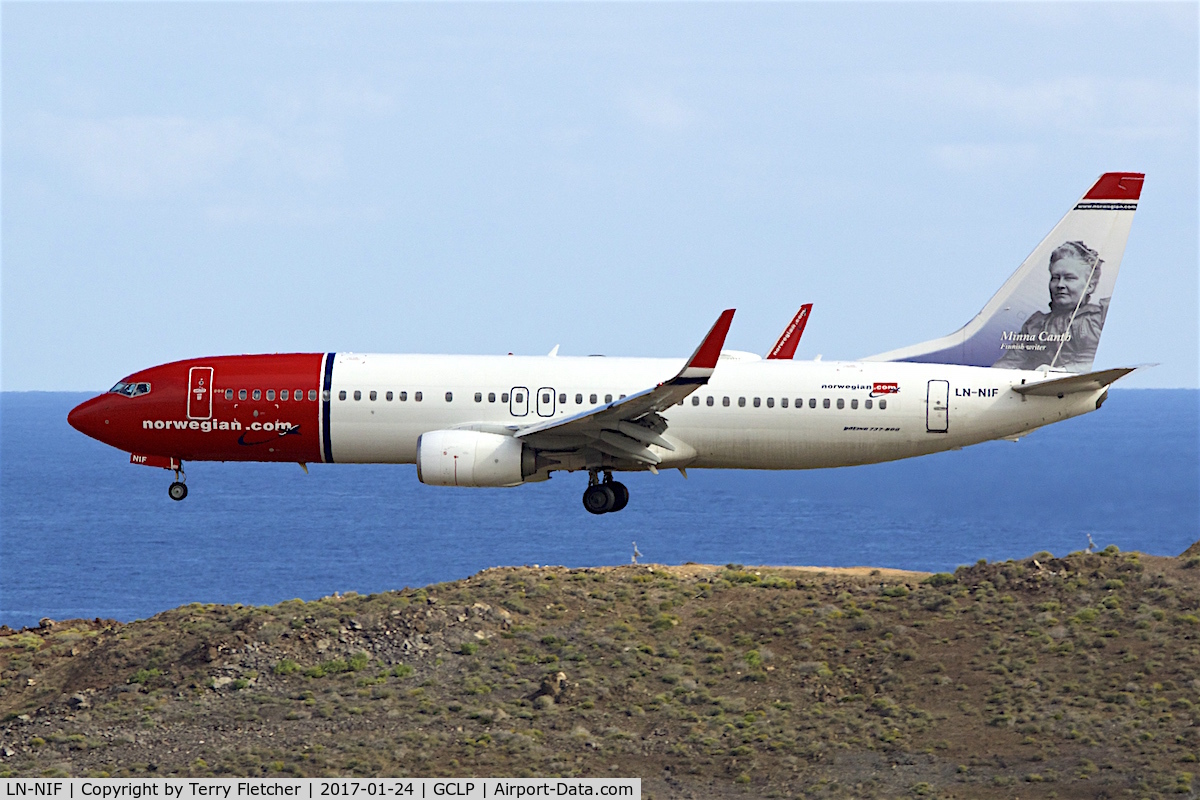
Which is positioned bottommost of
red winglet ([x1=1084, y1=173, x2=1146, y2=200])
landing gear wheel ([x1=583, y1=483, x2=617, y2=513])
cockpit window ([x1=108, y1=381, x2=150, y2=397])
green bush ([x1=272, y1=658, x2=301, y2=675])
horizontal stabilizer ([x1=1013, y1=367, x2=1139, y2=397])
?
green bush ([x1=272, y1=658, x2=301, y2=675])

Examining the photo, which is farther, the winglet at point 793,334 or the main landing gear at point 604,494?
the winglet at point 793,334

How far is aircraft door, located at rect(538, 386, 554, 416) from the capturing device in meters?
45.1

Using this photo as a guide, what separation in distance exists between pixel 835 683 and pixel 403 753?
1365cm

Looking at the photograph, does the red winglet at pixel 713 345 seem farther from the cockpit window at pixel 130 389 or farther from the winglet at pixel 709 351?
the cockpit window at pixel 130 389

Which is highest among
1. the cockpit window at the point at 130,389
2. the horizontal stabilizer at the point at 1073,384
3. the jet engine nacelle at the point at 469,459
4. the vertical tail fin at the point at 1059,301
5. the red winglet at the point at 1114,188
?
the red winglet at the point at 1114,188

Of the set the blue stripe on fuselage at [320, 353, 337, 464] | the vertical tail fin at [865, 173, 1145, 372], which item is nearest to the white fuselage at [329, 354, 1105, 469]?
the blue stripe on fuselage at [320, 353, 337, 464]

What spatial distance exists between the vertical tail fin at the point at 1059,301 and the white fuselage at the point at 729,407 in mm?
2600

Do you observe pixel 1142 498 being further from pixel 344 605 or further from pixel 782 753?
pixel 344 605

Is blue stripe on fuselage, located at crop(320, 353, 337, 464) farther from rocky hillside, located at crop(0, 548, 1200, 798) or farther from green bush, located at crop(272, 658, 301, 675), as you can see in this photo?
green bush, located at crop(272, 658, 301, 675)

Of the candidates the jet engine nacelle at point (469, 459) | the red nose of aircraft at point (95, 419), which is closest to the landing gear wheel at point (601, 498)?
the jet engine nacelle at point (469, 459)

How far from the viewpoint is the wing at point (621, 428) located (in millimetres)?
41750

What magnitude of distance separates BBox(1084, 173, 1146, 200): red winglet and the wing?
1618 centimetres

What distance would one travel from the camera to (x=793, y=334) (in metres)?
53.7

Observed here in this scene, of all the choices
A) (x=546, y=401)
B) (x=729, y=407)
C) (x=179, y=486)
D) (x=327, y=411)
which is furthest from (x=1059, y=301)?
(x=179, y=486)
